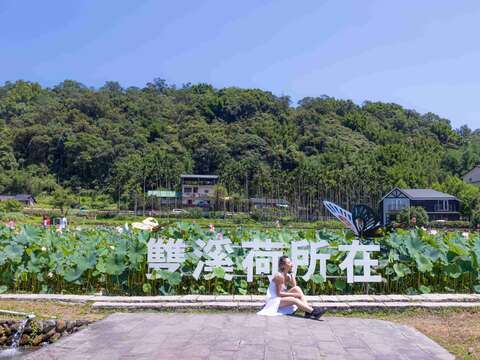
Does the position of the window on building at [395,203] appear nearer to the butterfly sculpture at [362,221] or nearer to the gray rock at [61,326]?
the butterfly sculpture at [362,221]

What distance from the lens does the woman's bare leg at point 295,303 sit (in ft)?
19.8

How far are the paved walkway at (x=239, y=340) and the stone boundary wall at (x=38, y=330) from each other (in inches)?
24.0

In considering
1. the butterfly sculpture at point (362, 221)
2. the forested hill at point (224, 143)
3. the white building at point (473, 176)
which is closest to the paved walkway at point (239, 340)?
the butterfly sculpture at point (362, 221)

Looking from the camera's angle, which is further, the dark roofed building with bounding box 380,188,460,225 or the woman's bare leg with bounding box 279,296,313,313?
the dark roofed building with bounding box 380,188,460,225

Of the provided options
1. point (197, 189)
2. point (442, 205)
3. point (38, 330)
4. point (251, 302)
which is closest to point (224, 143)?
point (197, 189)

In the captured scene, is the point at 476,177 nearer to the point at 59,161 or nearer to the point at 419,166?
the point at 419,166

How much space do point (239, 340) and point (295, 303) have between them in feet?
4.10

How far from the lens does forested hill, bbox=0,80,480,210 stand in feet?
203

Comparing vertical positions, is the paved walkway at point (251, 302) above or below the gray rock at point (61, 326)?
above

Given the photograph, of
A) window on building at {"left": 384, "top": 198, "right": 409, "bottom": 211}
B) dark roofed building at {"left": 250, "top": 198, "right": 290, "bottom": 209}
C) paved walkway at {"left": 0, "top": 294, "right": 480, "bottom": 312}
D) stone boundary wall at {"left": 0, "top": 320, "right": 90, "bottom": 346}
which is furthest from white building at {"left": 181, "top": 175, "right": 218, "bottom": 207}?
stone boundary wall at {"left": 0, "top": 320, "right": 90, "bottom": 346}

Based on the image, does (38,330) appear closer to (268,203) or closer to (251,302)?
(251,302)

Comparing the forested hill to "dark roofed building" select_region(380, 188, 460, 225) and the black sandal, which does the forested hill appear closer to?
"dark roofed building" select_region(380, 188, 460, 225)

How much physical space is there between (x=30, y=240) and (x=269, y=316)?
4630mm

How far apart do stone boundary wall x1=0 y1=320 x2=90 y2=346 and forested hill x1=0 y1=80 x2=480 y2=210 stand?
53.0 metres
